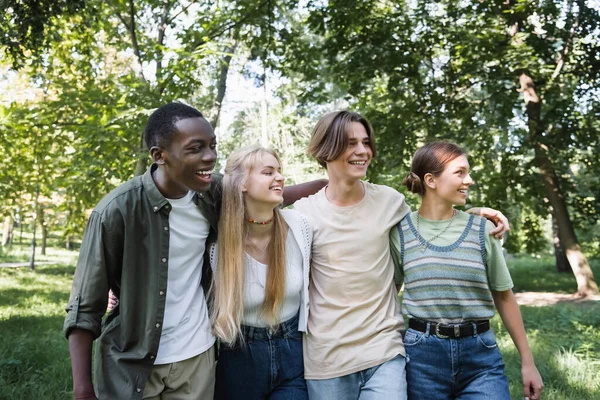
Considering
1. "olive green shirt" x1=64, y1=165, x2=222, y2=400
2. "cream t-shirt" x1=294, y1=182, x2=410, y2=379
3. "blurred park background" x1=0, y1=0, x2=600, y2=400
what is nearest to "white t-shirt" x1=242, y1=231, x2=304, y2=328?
"cream t-shirt" x1=294, y1=182, x2=410, y2=379

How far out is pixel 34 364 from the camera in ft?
18.7

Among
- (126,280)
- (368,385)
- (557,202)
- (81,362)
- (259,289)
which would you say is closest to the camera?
(81,362)

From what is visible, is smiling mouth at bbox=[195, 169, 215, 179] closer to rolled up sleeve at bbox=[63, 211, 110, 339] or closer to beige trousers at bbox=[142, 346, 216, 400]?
rolled up sleeve at bbox=[63, 211, 110, 339]

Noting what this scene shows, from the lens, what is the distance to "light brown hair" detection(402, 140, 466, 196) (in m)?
2.84

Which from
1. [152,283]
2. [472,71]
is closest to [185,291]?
[152,283]

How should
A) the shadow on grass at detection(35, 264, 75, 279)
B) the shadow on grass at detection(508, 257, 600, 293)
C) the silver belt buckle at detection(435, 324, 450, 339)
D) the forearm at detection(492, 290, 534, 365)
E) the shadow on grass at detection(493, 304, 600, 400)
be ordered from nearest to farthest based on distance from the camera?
the silver belt buckle at detection(435, 324, 450, 339) → the forearm at detection(492, 290, 534, 365) → the shadow on grass at detection(493, 304, 600, 400) → the shadow on grass at detection(508, 257, 600, 293) → the shadow on grass at detection(35, 264, 75, 279)

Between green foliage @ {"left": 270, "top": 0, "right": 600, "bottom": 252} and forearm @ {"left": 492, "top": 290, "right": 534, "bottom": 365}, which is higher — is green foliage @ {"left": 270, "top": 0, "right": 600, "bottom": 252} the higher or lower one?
the higher one

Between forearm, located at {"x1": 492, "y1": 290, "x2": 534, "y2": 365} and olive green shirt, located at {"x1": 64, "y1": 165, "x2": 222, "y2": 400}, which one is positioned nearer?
olive green shirt, located at {"x1": 64, "y1": 165, "x2": 222, "y2": 400}

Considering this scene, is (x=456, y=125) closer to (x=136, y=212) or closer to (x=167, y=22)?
(x=167, y=22)

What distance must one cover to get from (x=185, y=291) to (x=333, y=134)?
3.73 ft

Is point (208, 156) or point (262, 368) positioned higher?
point (208, 156)

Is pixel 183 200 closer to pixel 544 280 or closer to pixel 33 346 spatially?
pixel 33 346

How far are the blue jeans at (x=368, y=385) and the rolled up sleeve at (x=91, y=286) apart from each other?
1.11m

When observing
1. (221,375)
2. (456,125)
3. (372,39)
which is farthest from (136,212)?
(456,125)
